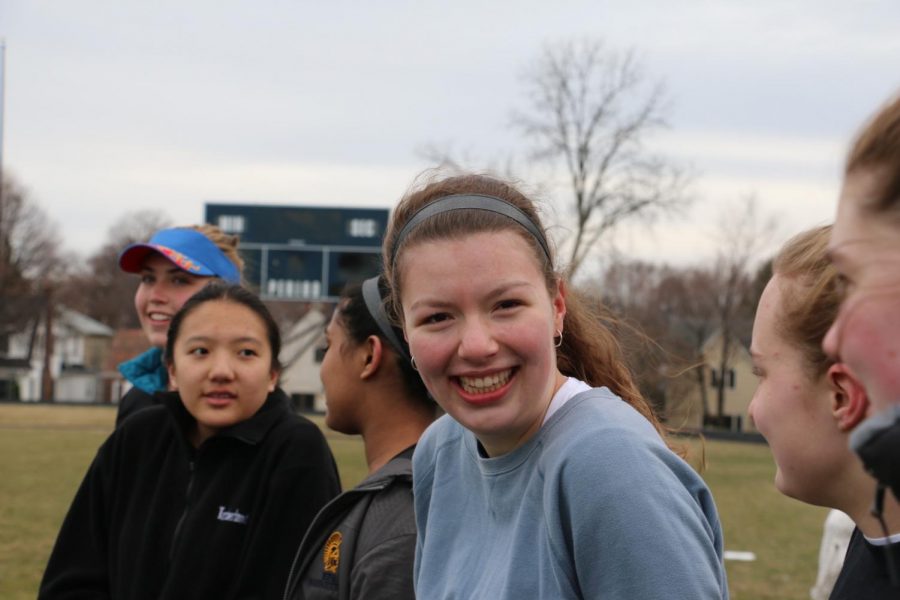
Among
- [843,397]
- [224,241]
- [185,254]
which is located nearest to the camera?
A: [843,397]

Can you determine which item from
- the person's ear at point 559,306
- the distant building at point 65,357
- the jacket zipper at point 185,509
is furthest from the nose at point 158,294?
the distant building at point 65,357

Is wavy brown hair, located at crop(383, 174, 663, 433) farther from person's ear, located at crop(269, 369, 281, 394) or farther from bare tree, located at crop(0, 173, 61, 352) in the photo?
bare tree, located at crop(0, 173, 61, 352)

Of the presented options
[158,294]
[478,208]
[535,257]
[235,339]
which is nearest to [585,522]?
[535,257]

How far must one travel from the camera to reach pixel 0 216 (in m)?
84.6

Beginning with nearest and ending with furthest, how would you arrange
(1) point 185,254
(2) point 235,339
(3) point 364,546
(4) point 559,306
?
1. (4) point 559,306
2. (3) point 364,546
3. (2) point 235,339
4. (1) point 185,254

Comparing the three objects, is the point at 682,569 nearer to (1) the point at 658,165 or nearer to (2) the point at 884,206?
(2) the point at 884,206

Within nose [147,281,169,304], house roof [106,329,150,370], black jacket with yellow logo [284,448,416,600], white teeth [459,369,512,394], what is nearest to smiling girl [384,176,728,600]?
white teeth [459,369,512,394]

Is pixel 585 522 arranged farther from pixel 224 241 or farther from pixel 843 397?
pixel 224 241

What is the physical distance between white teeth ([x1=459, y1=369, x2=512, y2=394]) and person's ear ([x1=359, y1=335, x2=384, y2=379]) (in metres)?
1.29

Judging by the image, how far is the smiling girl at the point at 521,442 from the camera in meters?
2.18

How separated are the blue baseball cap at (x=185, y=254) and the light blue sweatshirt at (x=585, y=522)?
2963 mm

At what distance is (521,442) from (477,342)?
264mm

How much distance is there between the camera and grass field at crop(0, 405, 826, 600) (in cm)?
1277

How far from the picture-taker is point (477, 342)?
2.47 meters
